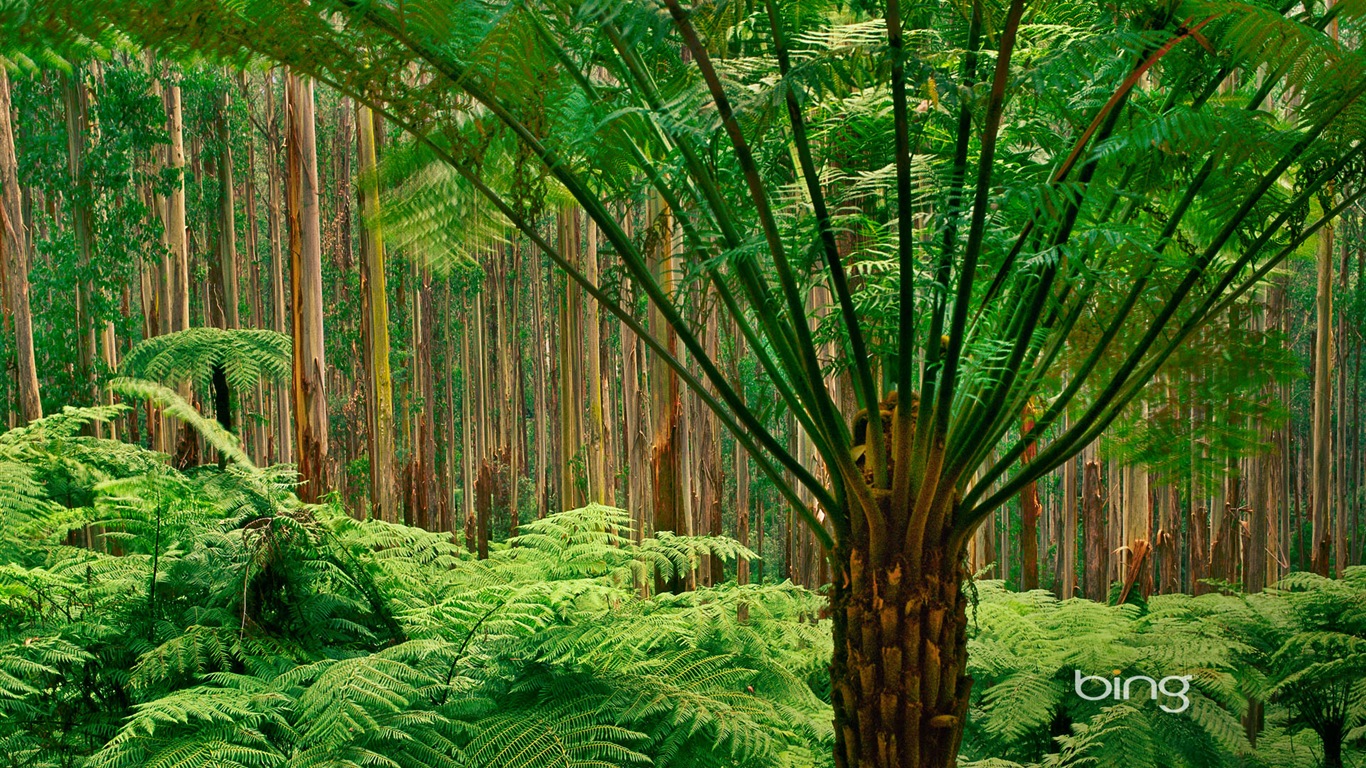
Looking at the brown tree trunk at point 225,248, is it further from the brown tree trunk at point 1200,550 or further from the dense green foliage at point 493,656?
the brown tree trunk at point 1200,550

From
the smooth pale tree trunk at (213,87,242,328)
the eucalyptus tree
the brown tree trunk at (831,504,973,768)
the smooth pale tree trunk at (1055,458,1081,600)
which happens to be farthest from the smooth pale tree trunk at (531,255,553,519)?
the brown tree trunk at (831,504,973,768)

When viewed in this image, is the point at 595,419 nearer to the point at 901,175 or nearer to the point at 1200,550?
the point at 1200,550

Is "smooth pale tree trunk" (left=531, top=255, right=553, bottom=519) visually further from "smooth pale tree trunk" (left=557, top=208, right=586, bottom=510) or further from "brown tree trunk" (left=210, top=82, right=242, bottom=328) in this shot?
"brown tree trunk" (left=210, top=82, right=242, bottom=328)

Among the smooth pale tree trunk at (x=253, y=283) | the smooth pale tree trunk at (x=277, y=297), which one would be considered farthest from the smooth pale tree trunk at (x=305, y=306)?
the smooth pale tree trunk at (x=253, y=283)

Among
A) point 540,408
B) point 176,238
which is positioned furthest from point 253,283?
point 540,408

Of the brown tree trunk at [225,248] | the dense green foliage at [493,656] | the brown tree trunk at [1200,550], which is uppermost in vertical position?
the brown tree trunk at [225,248]

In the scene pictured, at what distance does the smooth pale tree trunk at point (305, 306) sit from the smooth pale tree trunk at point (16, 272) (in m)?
1.45

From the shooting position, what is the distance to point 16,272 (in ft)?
20.2

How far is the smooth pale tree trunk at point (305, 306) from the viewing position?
571 centimetres

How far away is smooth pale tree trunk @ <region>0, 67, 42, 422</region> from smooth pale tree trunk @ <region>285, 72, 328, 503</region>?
145 centimetres

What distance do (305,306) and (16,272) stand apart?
183cm

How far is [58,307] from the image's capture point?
6.82 metres

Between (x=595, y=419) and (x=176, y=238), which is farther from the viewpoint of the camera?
(x=176, y=238)

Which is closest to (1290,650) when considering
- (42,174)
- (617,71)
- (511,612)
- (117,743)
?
(511,612)
